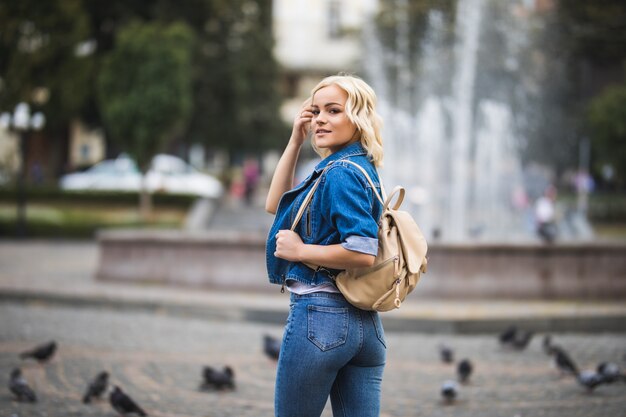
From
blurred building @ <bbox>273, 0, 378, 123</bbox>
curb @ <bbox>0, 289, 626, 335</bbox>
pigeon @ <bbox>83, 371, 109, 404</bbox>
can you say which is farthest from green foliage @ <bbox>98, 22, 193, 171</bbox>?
blurred building @ <bbox>273, 0, 378, 123</bbox>

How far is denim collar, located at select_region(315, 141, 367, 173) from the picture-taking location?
139 inches

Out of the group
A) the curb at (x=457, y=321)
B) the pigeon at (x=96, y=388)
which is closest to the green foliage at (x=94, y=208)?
the curb at (x=457, y=321)

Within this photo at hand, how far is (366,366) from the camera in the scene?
3.59 meters

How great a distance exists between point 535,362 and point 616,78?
135 ft

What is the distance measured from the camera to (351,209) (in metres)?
3.36

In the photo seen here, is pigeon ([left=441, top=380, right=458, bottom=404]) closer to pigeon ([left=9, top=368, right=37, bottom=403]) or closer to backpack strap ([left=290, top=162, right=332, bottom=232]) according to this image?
pigeon ([left=9, top=368, right=37, bottom=403])

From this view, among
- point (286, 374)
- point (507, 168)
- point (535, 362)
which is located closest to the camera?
point (286, 374)

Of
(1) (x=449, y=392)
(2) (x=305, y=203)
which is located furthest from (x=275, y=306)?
(2) (x=305, y=203)

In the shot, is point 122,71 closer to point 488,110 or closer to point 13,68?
point 13,68

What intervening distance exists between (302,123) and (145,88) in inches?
984

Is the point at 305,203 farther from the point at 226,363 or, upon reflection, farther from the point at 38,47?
the point at 38,47

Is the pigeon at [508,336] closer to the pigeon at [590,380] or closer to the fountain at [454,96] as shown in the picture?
the pigeon at [590,380]

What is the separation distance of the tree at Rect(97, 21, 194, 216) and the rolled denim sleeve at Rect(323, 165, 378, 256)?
24827mm

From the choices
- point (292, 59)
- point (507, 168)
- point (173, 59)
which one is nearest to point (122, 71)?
point (173, 59)
